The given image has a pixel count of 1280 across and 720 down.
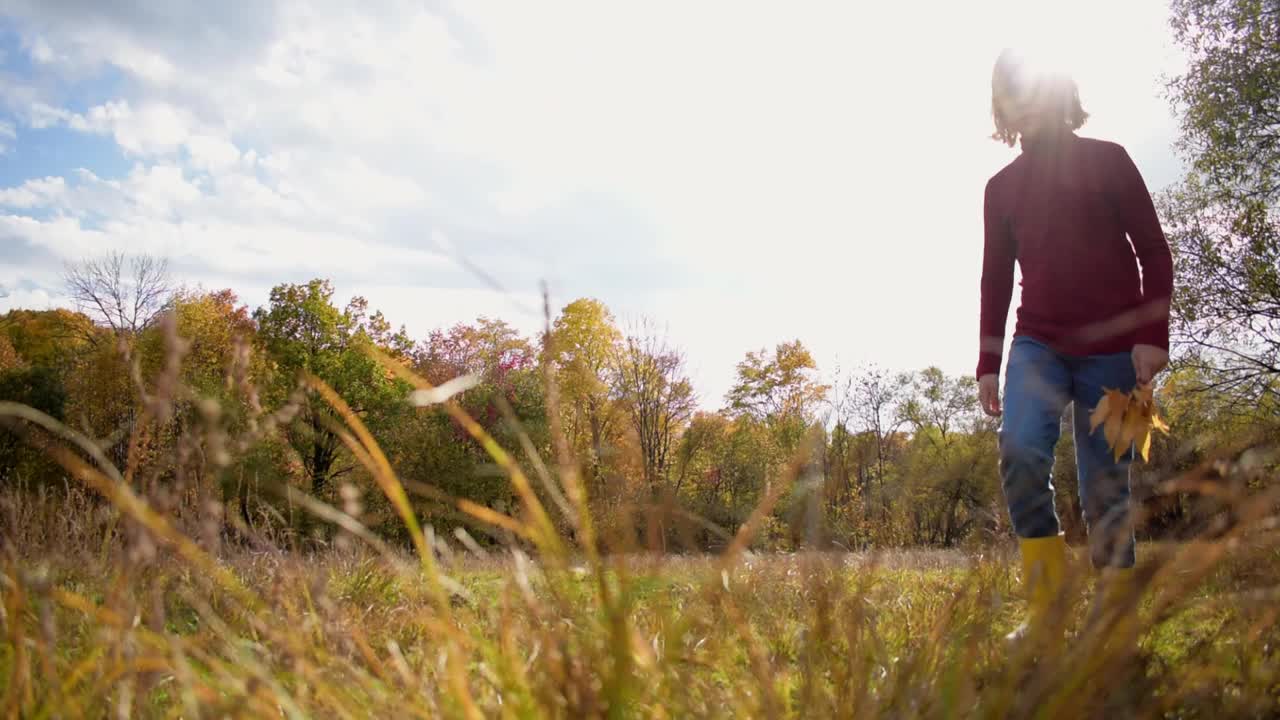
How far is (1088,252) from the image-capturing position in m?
3.24

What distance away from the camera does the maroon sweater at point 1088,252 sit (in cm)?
314

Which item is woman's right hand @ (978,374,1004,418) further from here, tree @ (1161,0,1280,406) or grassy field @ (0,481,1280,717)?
tree @ (1161,0,1280,406)

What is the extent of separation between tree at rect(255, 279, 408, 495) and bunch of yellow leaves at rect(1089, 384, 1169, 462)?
91.3 feet

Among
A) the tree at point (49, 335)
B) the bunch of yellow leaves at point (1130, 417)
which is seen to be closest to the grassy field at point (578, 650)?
the bunch of yellow leaves at point (1130, 417)

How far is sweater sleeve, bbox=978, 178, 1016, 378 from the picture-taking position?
3.62 m

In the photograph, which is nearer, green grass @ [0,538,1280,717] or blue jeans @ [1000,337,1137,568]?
green grass @ [0,538,1280,717]

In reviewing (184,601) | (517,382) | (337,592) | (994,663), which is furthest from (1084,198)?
(517,382)

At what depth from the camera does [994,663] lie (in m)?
2.09

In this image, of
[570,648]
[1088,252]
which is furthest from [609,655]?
[1088,252]

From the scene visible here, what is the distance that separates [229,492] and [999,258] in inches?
807

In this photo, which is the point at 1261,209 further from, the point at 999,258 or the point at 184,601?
the point at 184,601

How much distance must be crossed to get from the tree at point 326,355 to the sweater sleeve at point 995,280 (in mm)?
26706

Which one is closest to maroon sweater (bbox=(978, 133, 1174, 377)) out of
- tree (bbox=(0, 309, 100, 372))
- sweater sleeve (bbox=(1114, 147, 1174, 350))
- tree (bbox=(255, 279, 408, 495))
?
sweater sleeve (bbox=(1114, 147, 1174, 350))

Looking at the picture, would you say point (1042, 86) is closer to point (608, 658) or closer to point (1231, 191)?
point (608, 658)
